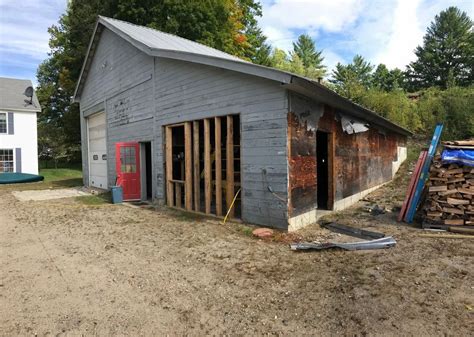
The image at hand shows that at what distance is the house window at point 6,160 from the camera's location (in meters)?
20.9

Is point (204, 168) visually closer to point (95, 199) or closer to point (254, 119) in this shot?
point (254, 119)

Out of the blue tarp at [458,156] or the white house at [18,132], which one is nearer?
the blue tarp at [458,156]

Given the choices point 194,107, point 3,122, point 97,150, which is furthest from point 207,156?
point 3,122

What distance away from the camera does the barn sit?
20.4 feet

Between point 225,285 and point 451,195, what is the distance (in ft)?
16.8

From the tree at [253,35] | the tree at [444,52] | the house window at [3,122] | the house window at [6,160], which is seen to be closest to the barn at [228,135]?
the house window at [6,160]

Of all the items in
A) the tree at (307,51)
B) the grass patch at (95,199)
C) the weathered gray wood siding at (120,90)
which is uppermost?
the tree at (307,51)

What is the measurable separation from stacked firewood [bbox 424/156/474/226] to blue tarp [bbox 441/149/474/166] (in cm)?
12

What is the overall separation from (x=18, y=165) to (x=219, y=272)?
23.0m

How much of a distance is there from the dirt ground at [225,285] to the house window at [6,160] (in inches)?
732

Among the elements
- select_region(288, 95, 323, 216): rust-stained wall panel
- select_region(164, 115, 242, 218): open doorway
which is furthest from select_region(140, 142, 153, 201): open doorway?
select_region(288, 95, 323, 216): rust-stained wall panel

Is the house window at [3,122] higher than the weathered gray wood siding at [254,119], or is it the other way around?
the house window at [3,122]

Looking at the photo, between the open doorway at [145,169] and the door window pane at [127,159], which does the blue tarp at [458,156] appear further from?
the door window pane at [127,159]

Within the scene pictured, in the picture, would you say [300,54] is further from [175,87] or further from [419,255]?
[419,255]
